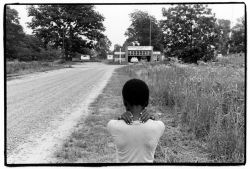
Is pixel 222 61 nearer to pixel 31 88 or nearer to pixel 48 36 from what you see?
pixel 48 36

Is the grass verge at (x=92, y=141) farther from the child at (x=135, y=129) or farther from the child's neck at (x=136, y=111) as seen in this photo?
the child's neck at (x=136, y=111)

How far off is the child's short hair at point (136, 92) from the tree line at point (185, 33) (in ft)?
8.60

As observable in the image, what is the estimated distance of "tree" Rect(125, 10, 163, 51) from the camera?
567cm

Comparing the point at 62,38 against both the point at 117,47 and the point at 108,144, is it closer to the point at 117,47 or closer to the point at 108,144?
the point at 117,47

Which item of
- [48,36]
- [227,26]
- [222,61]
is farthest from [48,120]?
[227,26]

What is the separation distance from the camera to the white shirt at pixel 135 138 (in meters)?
2.89

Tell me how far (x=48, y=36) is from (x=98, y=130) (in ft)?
7.15

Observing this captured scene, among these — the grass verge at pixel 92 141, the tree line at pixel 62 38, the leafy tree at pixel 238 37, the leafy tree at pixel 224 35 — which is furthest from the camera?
the tree line at pixel 62 38

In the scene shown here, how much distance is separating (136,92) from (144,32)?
376 cm

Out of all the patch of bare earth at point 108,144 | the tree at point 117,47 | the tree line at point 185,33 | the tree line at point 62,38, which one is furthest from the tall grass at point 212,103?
the tree line at point 62,38

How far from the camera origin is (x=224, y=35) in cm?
575

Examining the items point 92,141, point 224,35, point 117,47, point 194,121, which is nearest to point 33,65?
point 92,141

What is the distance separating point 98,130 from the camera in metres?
7.69

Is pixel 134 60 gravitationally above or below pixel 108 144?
above
